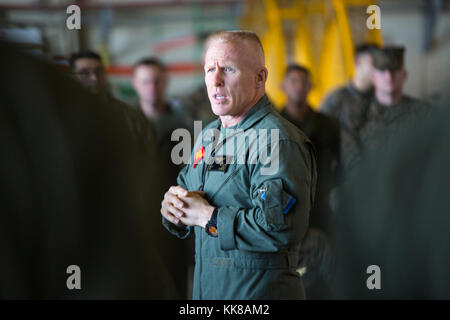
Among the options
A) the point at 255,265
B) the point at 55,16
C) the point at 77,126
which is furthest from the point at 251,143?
the point at 55,16

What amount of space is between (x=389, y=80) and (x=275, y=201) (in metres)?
1.13

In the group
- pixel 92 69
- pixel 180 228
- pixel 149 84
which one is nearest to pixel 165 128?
pixel 149 84

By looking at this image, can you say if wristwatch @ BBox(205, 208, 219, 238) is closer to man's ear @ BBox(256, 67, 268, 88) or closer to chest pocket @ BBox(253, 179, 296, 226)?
chest pocket @ BBox(253, 179, 296, 226)


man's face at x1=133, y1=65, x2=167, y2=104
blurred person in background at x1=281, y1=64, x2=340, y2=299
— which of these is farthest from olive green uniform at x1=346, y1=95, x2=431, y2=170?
man's face at x1=133, y1=65, x2=167, y2=104

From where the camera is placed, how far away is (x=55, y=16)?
1.43m

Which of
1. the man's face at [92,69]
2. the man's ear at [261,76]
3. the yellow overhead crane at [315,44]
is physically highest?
the yellow overhead crane at [315,44]

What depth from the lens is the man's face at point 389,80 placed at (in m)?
1.82

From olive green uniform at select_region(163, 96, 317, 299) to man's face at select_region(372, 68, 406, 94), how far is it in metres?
0.88

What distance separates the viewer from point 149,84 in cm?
228

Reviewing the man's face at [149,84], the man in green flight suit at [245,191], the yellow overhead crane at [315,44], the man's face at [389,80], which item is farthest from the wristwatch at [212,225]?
the yellow overhead crane at [315,44]

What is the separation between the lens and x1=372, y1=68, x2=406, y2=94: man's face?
182 cm

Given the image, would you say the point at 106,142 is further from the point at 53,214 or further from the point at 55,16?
the point at 55,16

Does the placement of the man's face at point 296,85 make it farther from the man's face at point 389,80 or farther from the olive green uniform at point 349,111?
the man's face at point 389,80

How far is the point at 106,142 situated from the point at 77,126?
83 millimetres
